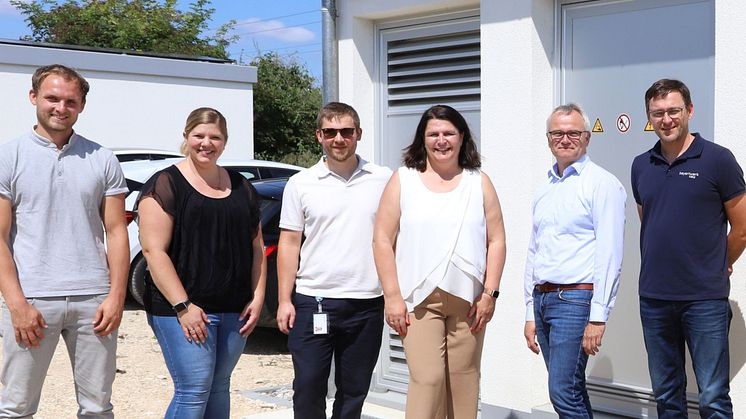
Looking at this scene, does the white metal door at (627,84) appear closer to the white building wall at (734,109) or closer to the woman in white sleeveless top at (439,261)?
the white building wall at (734,109)

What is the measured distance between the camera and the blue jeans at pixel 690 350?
14.2 feet

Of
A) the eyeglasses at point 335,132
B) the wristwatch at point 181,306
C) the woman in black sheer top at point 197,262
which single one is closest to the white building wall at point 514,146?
the eyeglasses at point 335,132

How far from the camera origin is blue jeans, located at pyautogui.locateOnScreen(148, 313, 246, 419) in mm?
4383

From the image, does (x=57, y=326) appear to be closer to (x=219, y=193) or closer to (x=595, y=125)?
(x=219, y=193)

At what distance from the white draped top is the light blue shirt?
318 mm

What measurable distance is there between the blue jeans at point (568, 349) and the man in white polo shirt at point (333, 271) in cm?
86

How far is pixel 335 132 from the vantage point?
455cm

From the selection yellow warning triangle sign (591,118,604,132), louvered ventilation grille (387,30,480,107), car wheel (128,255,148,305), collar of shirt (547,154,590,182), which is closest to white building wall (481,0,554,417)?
yellow warning triangle sign (591,118,604,132)

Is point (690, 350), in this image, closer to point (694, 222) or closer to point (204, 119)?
point (694, 222)

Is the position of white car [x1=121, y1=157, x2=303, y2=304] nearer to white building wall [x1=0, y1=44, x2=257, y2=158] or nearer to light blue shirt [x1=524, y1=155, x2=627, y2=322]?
light blue shirt [x1=524, y1=155, x2=627, y2=322]

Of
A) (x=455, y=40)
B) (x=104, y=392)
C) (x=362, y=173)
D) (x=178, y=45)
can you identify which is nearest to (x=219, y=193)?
(x=362, y=173)

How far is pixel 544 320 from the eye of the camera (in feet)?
14.9

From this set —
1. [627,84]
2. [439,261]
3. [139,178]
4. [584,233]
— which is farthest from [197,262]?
[139,178]

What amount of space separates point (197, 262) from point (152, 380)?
3.83 meters
